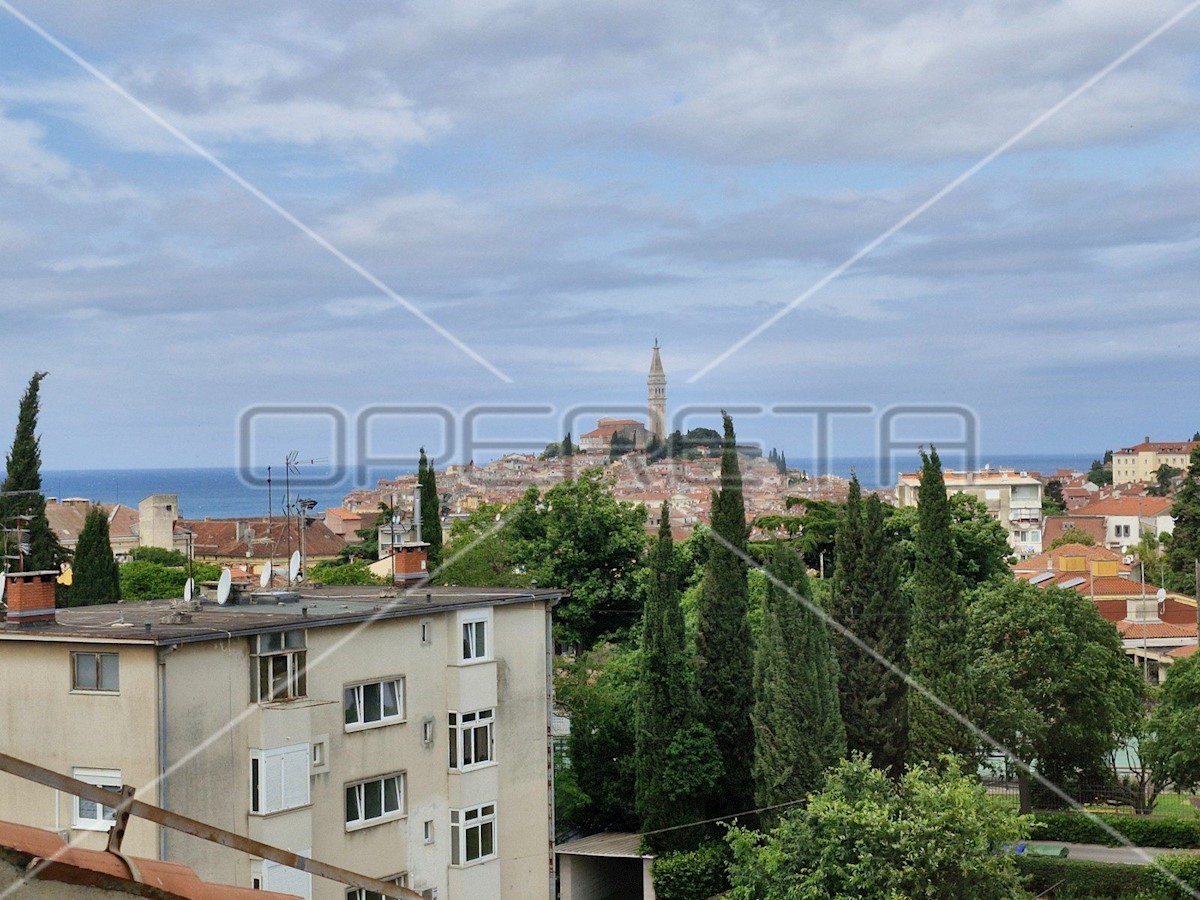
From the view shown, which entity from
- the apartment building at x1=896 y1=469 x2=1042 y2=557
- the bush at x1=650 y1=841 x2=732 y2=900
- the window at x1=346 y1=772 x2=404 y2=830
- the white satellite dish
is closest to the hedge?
the bush at x1=650 y1=841 x2=732 y2=900

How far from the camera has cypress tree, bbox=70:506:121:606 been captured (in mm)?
25094

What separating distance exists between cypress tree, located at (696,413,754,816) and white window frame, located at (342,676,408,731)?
257 inches

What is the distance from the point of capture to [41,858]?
2.46 metres

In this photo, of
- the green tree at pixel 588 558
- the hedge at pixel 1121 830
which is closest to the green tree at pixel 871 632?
the hedge at pixel 1121 830

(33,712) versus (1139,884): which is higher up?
(33,712)

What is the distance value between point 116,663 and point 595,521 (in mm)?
16731

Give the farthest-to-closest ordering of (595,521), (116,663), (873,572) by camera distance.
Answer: (595,521) < (873,572) < (116,663)

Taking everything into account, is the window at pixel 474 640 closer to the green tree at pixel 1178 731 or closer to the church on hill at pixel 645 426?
the church on hill at pixel 645 426

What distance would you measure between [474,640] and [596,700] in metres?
6.76

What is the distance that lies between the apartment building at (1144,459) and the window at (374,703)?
123m

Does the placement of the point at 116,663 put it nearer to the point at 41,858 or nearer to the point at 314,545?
the point at 41,858

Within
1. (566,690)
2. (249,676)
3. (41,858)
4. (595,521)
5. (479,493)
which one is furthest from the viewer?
(479,493)

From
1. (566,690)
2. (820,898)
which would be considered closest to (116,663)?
Result: (820,898)

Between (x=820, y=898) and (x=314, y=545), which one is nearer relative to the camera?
(x=820, y=898)
